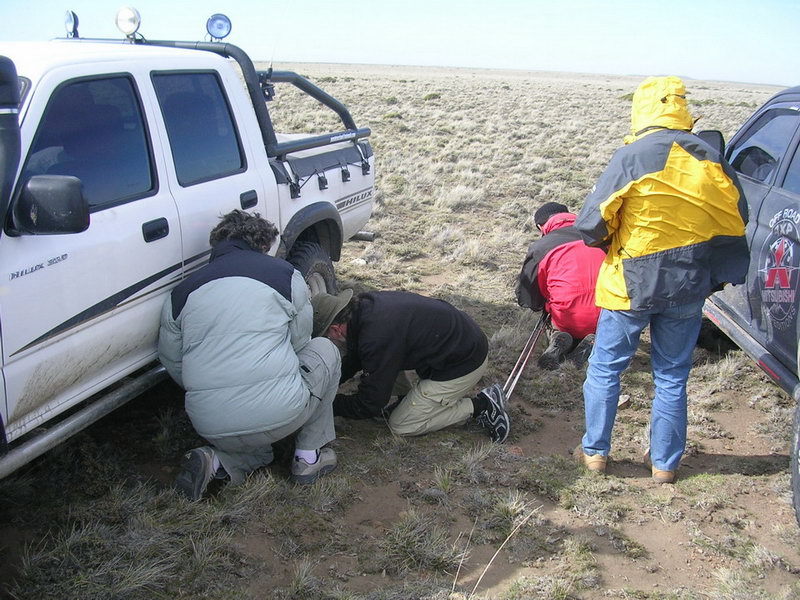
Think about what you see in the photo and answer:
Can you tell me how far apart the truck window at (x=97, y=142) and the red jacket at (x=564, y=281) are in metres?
3.07

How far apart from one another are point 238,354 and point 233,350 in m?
0.03

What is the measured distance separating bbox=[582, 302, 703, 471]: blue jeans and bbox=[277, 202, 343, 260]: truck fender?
2094 millimetres

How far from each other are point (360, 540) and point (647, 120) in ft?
8.34

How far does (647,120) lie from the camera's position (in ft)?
12.1

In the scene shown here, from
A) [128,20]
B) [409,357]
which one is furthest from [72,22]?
[409,357]

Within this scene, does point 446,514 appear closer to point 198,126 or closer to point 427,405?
point 427,405


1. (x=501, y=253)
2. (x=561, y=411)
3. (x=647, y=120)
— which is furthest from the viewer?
(x=501, y=253)

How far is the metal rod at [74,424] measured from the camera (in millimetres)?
2918

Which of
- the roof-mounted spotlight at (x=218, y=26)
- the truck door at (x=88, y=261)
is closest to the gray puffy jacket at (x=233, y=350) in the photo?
the truck door at (x=88, y=261)

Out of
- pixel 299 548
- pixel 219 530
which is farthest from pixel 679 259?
pixel 219 530

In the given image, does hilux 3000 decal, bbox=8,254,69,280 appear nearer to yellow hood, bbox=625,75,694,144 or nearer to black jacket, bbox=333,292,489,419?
black jacket, bbox=333,292,489,419

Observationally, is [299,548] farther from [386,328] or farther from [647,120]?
[647,120]

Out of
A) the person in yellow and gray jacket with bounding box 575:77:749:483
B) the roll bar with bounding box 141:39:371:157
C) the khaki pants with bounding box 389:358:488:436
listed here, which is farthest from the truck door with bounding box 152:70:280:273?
the person in yellow and gray jacket with bounding box 575:77:749:483

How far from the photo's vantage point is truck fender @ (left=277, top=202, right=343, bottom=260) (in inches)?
190
